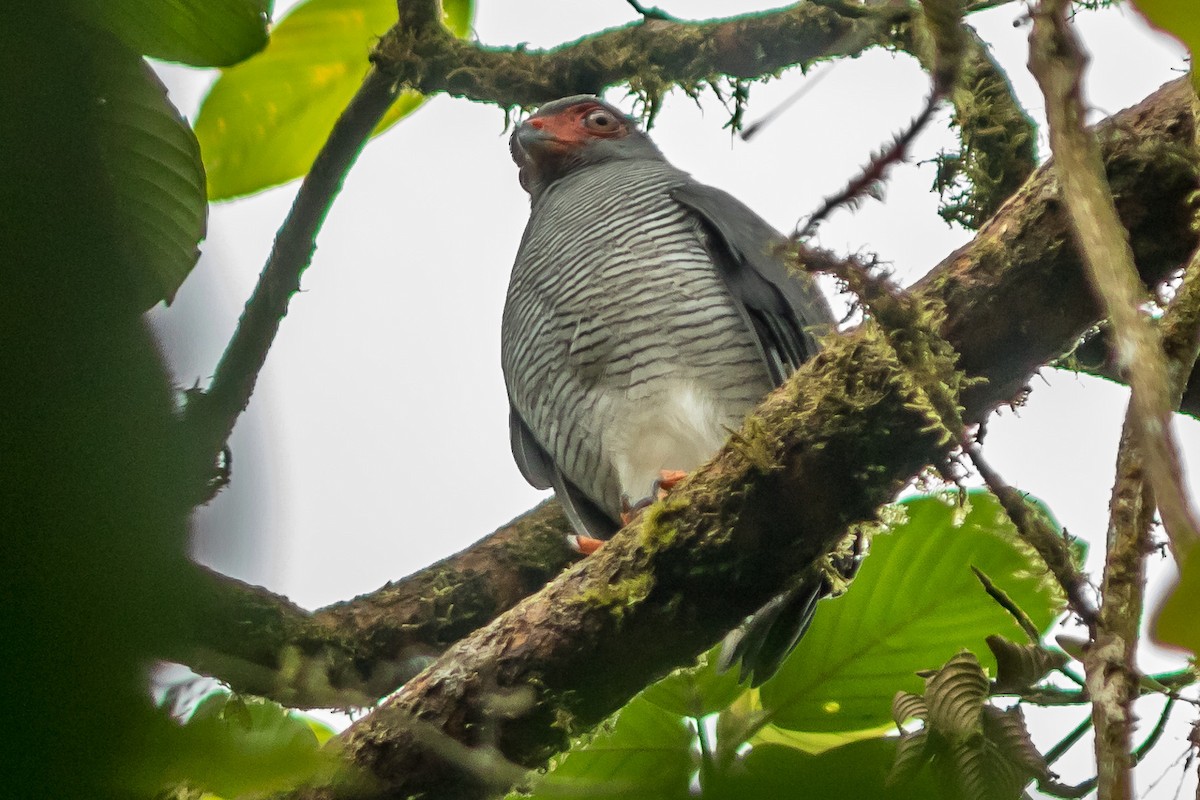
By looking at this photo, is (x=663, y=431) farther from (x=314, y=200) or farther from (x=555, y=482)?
(x=314, y=200)

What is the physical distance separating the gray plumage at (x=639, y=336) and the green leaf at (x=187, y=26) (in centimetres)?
162

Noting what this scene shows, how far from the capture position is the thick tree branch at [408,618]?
2.91 m

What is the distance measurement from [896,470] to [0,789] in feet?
6.48

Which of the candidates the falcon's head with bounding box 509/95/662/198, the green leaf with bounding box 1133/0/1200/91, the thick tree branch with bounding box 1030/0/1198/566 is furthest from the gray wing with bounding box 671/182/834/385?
the green leaf with bounding box 1133/0/1200/91

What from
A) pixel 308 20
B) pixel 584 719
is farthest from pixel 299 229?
pixel 584 719

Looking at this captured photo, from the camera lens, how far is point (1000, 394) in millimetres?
2217

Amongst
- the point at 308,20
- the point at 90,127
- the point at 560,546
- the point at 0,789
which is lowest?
the point at 0,789

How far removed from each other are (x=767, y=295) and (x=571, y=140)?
1500 millimetres

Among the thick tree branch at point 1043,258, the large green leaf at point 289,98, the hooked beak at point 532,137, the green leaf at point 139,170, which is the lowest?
the green leaf at point 139,170

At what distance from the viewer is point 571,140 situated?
4.60 meters

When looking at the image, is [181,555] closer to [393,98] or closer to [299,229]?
[299,229]

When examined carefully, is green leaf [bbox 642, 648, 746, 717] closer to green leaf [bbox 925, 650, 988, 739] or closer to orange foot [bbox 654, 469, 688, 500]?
green leaf [bbox 925, 650, 988, 739]

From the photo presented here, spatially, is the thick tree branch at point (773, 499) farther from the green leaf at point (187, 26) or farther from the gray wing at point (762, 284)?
the green leaf at point (187, 26)

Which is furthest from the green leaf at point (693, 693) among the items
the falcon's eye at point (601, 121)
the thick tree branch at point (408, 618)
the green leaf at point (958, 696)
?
the falcon's eye at point (601, 121)
